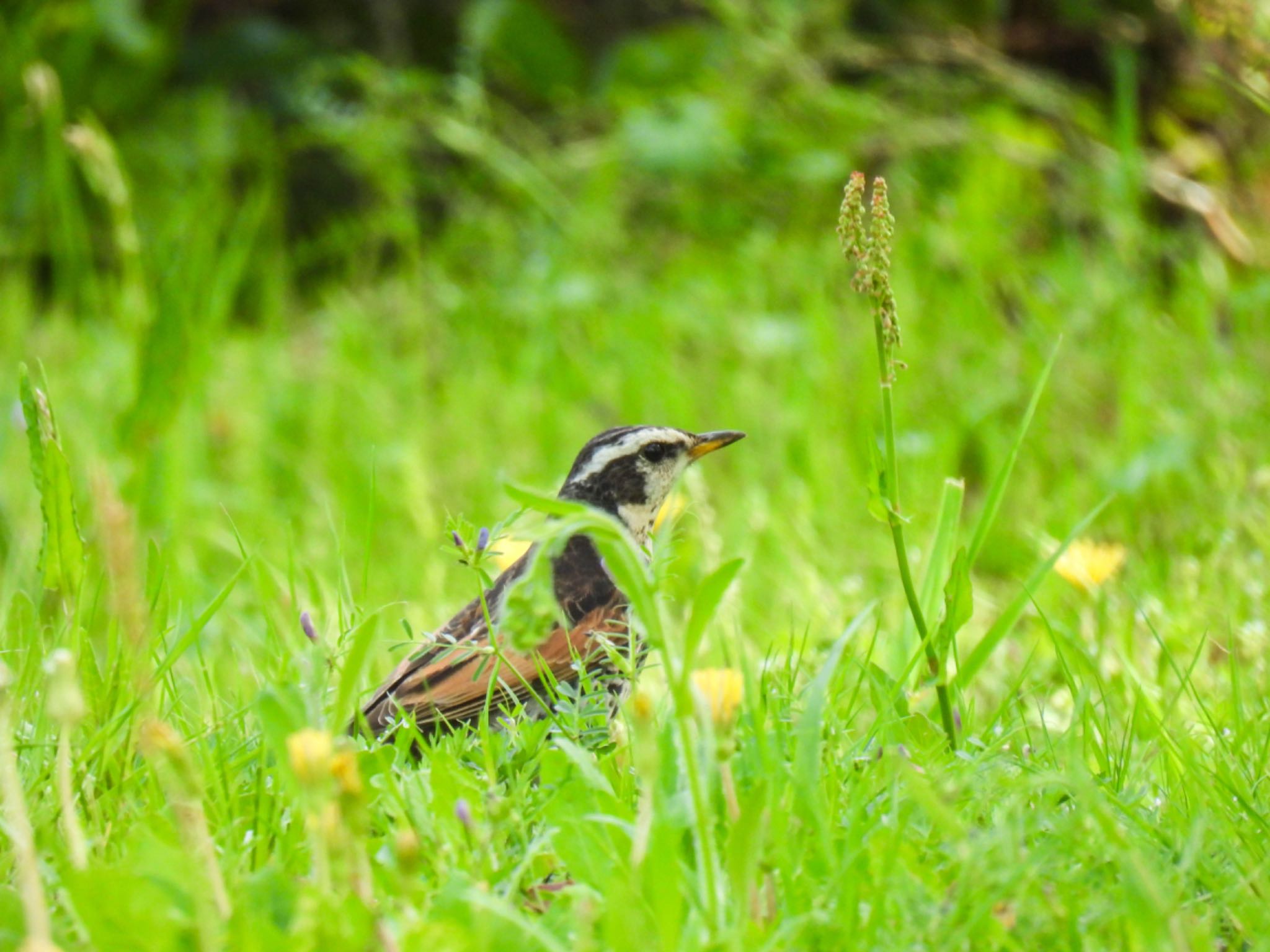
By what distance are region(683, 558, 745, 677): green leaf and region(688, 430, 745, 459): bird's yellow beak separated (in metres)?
1.75

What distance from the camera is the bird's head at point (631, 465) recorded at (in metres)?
3.69

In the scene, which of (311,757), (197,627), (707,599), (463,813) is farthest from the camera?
(197,627)

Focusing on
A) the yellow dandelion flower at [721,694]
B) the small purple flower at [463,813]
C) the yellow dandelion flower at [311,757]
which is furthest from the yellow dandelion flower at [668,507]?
the yellow dandelion flower at [311,757]

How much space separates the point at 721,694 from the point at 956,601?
1.59ft

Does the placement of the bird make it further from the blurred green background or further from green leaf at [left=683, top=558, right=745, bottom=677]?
green leaf at [left=683, top=558, right=745, bottom=677]

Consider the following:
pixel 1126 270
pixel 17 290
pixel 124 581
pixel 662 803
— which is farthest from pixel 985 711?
pixel 17 290

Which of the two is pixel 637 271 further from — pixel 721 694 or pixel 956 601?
pixel 721 694

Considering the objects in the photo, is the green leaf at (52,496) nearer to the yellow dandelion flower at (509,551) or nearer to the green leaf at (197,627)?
the green leaf at (197,627)

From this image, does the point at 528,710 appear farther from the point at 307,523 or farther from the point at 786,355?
the point at 786,355

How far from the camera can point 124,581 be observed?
61.7 inches

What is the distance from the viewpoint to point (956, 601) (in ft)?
7.53

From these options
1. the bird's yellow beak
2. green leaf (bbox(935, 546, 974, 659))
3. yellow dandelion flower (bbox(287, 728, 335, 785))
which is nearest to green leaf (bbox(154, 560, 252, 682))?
yellow dandelion flower (bbox(287, 728, 335, 785))

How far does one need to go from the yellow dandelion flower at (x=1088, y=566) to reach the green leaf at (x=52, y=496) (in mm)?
2294

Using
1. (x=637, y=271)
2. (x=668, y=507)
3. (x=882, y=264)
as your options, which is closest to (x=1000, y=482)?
(x=882, y=264)
